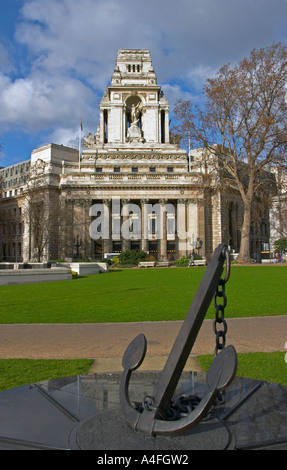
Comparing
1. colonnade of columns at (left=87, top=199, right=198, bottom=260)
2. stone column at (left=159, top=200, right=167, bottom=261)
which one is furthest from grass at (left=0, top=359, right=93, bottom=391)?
colonnade of columns at (left=87, top=199, right=198, bottom=260)

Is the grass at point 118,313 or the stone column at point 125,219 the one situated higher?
the stone column at point 125,219

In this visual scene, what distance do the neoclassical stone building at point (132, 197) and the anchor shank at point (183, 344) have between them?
54524 mm

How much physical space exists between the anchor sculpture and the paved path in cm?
305

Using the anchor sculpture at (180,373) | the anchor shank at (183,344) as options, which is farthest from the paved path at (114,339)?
the anchor shank at (183,344)

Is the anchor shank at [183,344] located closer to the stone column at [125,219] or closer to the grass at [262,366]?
the grass at [262,366]

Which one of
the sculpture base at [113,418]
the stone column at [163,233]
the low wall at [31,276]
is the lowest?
the low wall at [31,276]

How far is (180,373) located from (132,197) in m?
59.9

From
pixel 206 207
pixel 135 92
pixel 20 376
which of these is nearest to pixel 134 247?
pixel 206 207

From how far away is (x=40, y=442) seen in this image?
9.48ft

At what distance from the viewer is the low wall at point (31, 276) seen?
24969 millimetres

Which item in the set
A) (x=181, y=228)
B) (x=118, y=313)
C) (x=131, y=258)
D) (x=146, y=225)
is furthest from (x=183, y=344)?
(x=146, y=225)

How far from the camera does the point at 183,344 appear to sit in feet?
10.0

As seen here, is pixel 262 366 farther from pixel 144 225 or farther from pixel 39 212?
pixel 39 212
